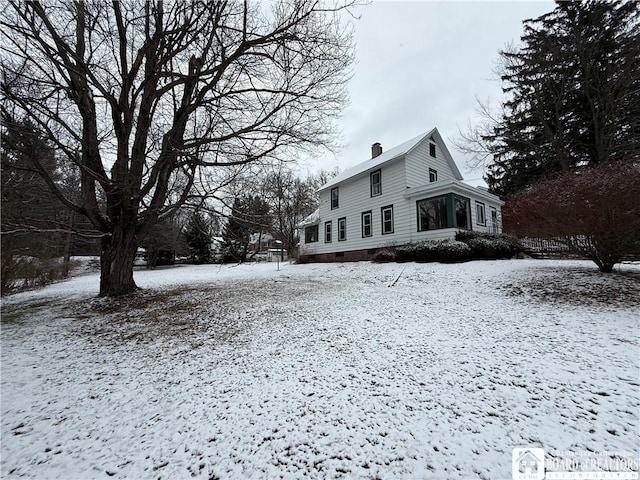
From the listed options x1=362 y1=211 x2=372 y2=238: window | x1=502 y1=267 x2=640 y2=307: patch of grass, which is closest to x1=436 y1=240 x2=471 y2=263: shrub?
x1=502 y1=267 x2=640 y2=307: patch of grass

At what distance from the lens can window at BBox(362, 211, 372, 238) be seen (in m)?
16.2

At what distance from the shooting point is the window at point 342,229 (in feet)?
58.6

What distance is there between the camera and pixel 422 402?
2555 mm

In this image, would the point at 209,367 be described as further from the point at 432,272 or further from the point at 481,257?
the point at 481,257

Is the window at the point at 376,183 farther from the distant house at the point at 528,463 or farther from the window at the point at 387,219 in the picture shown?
the distant house at the point at 528,463

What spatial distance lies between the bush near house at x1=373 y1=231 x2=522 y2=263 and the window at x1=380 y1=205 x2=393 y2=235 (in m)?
2.99

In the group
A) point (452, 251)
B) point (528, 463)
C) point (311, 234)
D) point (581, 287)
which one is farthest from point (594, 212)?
point (311, 234)

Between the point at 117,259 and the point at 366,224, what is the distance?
Answer: 41.3 ft

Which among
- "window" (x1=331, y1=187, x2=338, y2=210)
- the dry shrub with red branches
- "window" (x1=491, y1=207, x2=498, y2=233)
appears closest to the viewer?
the dry shrub with red branches

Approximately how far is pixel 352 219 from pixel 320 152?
10.1 metres

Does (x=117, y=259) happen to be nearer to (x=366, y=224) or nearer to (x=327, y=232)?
(x=366, y=224)

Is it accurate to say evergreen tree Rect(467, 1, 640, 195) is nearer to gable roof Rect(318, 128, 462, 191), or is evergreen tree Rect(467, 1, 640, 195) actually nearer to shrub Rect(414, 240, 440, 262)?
gable roof Rect(318, 128, 462, 191)

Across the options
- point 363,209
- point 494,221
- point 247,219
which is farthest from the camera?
point 363,209

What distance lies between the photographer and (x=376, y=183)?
16.1 m
